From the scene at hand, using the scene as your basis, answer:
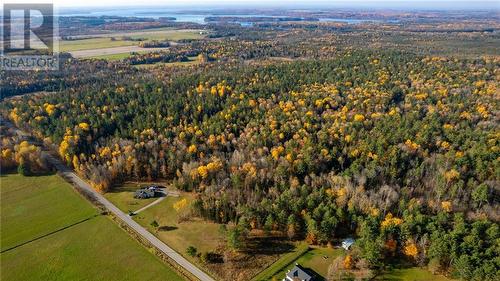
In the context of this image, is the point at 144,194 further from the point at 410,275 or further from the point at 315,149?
the point at 410,275

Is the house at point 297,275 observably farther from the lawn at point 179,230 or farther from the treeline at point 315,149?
the lawn at point 179,230

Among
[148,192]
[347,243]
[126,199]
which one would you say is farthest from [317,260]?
[126,199]

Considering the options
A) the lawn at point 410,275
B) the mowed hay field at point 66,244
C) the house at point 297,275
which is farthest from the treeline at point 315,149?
the mowed hay field at point 66,244

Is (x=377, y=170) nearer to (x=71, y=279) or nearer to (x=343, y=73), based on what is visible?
(x=71, y=279)

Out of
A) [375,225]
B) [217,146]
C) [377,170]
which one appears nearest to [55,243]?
[217,146]

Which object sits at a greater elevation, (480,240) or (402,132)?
(402,132)

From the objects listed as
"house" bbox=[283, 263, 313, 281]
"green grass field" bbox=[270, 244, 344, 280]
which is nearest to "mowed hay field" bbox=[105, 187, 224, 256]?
"green grass field" bbox=[270, 244, 344, 280]

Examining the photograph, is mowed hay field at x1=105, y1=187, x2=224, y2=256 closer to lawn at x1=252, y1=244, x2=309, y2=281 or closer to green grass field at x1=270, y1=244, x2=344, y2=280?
lawn at x1=252, y1=244, x2=309, y2=281
